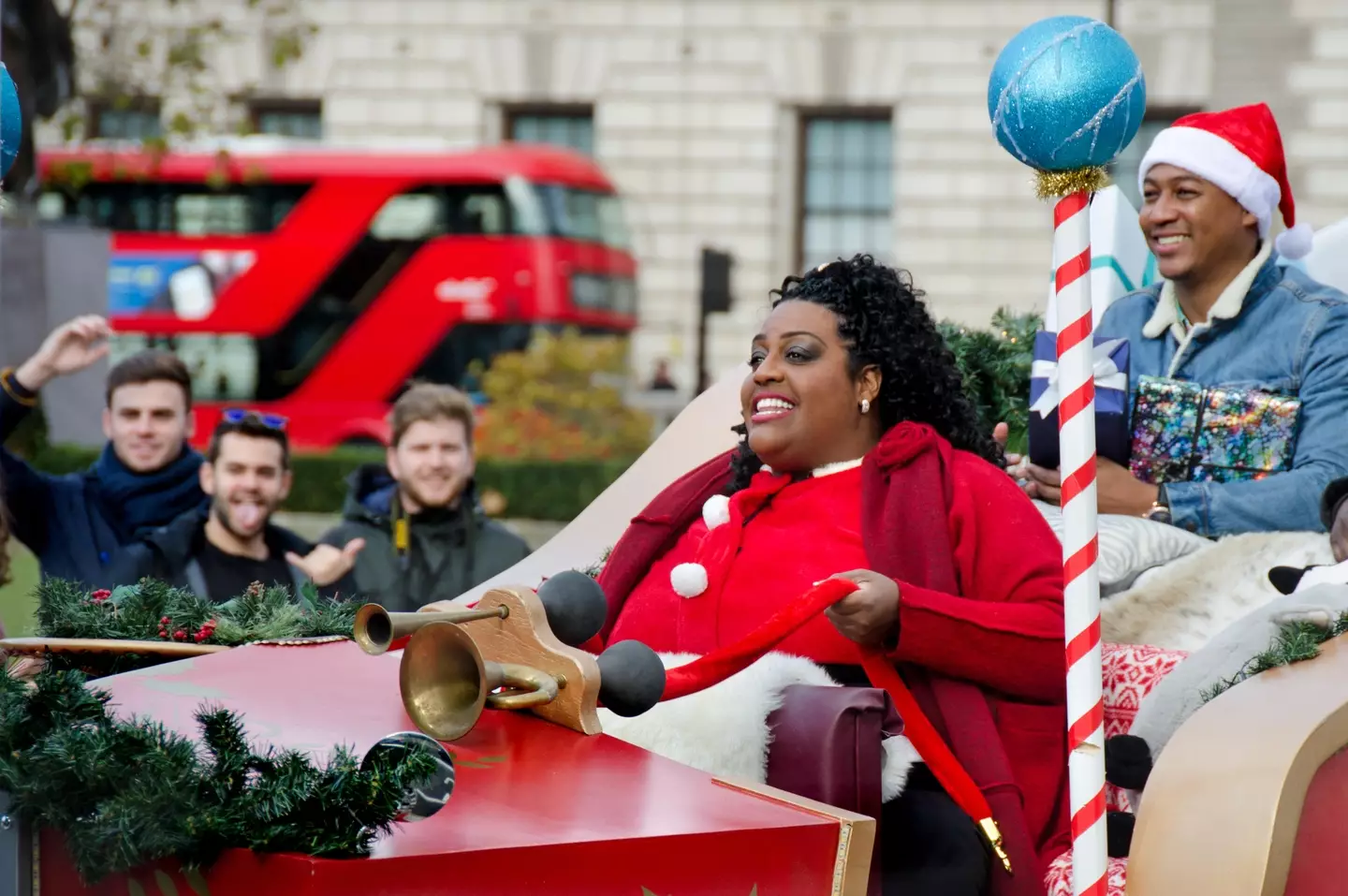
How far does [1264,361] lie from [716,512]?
1.47 m

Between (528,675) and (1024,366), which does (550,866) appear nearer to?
(528,675)

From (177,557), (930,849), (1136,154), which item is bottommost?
(177,557)

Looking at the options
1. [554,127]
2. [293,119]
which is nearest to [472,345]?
[554,127]

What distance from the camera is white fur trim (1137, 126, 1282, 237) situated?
4.29 meters

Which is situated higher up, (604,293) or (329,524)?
(604,293)

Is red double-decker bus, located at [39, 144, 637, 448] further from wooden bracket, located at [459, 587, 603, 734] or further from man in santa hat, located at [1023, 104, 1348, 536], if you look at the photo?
wooden bracket, located at [459, 587, 603, 734]

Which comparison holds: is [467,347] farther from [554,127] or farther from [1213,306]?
[1213,306]

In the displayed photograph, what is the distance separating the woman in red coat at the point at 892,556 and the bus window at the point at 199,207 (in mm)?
18505

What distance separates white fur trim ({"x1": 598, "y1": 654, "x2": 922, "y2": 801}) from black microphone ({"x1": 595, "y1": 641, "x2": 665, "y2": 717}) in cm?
17

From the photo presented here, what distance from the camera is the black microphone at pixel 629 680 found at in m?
2.62

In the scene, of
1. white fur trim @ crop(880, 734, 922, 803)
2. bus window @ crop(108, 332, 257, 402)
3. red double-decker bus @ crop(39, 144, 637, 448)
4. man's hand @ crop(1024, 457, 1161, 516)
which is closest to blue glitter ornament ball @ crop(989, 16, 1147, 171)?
white fur trim @ crop(880, 734, 922, 803)

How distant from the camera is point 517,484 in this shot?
16.7 m

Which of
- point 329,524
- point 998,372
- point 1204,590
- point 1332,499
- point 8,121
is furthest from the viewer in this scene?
point 329,524

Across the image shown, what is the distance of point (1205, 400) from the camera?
13.7ft
